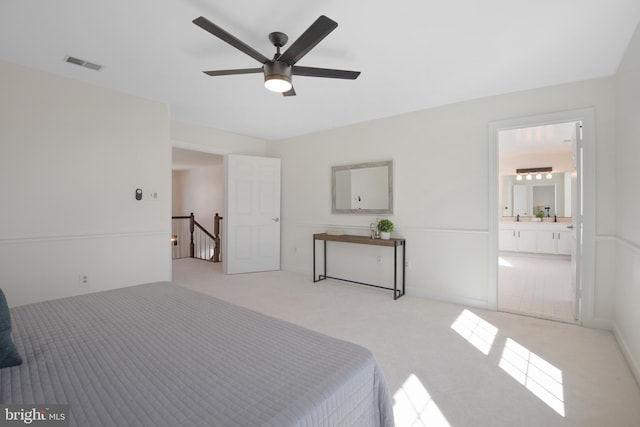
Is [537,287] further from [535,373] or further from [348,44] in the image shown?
[348,44]

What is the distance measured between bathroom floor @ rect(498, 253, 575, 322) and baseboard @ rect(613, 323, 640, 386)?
1.27ft

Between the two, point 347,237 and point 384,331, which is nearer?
point 384,331

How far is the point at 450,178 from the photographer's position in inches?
135

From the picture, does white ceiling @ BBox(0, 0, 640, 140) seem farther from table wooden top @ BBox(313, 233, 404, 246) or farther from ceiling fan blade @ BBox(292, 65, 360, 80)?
table wooden top @ BBox(313, 233, 404, 246)

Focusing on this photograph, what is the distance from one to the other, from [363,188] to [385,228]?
2.55ft

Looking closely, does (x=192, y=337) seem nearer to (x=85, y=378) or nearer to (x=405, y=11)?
(x=85, y=378)

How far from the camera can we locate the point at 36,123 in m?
2.71

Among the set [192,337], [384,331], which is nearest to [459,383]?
[384,331]

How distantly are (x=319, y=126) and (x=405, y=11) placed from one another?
105 inches

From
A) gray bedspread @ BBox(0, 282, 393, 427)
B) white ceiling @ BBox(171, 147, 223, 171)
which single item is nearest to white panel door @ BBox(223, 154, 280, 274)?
white ceiling @ BBox(171, 147, 223, 171)

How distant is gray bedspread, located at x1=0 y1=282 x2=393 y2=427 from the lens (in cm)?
79

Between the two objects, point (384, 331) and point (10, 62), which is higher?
point (10, 62)

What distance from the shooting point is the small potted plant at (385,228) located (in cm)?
373

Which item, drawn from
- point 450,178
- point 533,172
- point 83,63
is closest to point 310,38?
point 83,63
